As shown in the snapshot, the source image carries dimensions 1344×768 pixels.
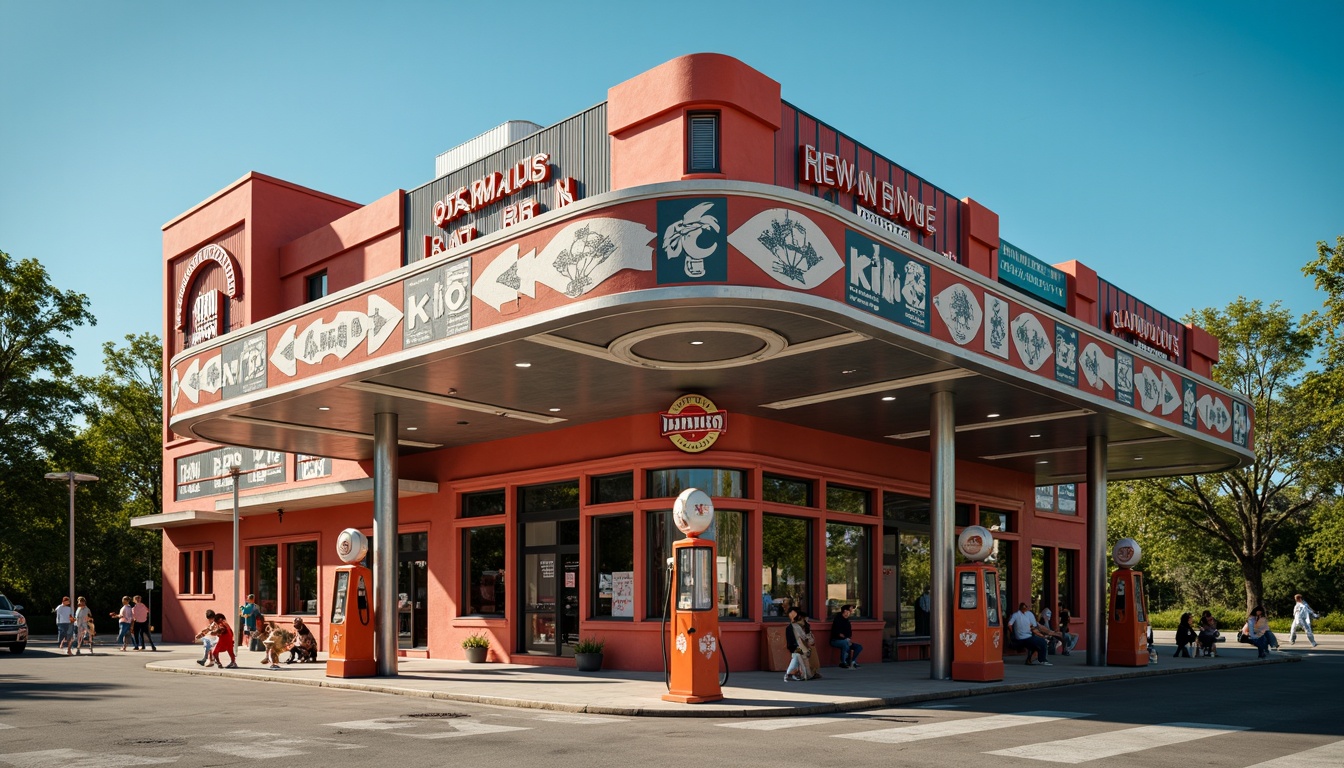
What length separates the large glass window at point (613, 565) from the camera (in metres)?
21.3

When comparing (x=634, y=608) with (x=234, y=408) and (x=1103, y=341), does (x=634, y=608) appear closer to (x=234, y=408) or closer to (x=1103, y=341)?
(x=234, y=408)

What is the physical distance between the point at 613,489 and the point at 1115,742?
1196 cm

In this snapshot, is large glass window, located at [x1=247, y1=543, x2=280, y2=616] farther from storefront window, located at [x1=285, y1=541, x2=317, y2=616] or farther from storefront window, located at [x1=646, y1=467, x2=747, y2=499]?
storefront window, located at [x1=646, y1=467, x2=747, y2=499]

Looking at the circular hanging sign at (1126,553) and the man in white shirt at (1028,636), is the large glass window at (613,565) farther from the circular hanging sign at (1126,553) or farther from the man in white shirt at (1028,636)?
the circular hanging sign at (1126,553)

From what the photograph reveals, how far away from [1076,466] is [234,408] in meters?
20.9

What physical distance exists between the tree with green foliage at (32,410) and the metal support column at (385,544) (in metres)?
29.1

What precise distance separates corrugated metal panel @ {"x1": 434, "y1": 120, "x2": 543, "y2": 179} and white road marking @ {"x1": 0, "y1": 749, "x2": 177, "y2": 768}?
15285 millimetres

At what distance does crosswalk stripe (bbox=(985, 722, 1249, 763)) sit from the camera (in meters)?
10.5

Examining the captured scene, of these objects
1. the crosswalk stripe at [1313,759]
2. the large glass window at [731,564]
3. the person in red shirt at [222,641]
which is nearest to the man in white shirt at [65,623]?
the person in red shirt at [222,641]

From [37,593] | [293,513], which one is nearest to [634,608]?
[293,513]

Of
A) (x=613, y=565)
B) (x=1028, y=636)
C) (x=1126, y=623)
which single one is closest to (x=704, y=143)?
(x=613, y=565)

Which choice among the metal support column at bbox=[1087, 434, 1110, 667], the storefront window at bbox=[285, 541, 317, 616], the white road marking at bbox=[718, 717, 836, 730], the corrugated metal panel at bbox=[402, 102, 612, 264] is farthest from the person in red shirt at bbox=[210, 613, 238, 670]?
the metal support column at bbox=[1087, 434, 1110, 667]

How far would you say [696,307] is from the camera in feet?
46.9

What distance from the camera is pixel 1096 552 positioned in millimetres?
24734
